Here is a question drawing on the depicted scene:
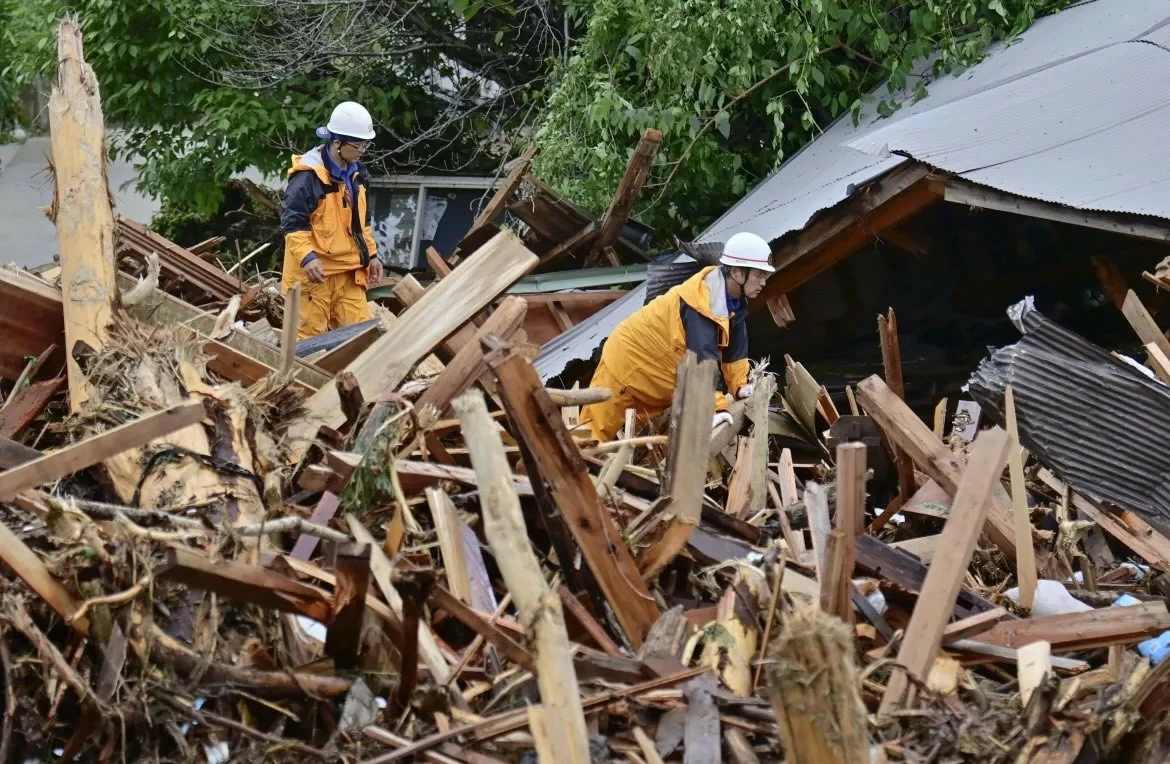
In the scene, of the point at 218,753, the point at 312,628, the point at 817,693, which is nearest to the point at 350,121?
the point at 312,628

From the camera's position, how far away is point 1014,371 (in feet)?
15.3

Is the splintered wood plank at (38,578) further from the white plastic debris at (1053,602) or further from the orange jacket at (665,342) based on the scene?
the orange jacket at (665,342)

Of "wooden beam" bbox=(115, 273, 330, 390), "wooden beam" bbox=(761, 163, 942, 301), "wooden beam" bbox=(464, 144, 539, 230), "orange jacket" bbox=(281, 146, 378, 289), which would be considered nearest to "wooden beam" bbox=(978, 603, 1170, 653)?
"wooden beam" bbox=(115, 273, 330, 390)

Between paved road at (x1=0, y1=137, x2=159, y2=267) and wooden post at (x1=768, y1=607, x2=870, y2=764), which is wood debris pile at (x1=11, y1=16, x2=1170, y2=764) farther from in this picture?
paved road at (x1=0, y1=137, x2=159, y2=267)

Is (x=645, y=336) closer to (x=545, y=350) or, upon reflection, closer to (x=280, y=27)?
(x=545, y=350)

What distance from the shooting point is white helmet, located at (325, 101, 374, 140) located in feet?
24.9

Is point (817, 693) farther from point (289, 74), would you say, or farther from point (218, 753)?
point (289, 74)

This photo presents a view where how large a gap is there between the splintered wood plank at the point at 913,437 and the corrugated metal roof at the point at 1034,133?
82.1 inches

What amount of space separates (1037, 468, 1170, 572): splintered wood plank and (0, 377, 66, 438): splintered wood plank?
4.03 meters

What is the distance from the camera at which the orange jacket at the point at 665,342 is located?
6430mm

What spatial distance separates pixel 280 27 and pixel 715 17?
549 centimetres

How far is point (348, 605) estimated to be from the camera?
308cm

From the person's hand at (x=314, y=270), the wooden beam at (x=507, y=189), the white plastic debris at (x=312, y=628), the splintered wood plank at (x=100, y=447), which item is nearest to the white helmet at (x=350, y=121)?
the person's hand at (x=314, y=270)

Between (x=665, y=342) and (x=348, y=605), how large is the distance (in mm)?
3714
